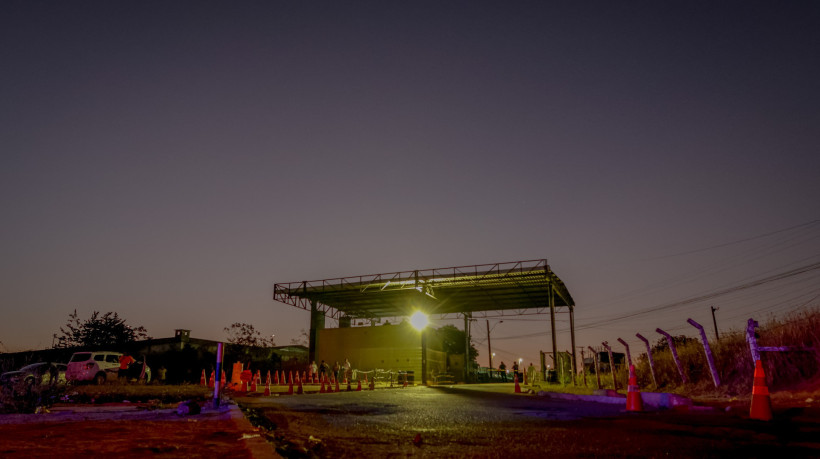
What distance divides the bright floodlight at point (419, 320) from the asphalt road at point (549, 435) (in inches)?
1184

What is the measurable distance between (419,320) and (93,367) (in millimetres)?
20816

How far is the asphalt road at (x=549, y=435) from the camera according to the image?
4.54m

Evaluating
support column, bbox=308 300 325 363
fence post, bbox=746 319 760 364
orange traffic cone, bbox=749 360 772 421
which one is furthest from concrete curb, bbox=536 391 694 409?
support column, bbox=308 300 325 363

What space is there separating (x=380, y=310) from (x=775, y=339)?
39.8 metres

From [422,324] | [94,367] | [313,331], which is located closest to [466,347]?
[422,324]

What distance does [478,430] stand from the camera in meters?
6.15

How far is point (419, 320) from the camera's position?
3862 cm

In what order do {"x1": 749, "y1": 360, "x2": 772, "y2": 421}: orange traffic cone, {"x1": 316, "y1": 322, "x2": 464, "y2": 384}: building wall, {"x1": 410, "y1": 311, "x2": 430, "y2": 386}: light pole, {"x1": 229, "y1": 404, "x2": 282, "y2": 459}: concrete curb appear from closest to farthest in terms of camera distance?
1. {"x1": 229, "y1": 404, "x2": 282, "y2": 459}: concrete curb
2. {"x1": 749, "y1": 360, "x2": 772, "y2": 421}: orange traffic cone
3. {"x1": 410, "y1": 311, "x2": 430, "y2": 386}: light pole
4. {"x1": 316, "y1": 322, "x2": 464, "y2": 384}: building wall

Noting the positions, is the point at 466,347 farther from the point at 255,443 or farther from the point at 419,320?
the point at 255,443

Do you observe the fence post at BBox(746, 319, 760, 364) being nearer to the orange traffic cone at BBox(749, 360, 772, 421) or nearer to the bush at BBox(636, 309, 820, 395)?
the bush at BBox(636, 309, 820, 395)

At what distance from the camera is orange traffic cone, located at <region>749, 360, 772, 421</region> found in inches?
274

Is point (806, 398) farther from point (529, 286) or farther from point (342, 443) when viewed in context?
point (529, 286)

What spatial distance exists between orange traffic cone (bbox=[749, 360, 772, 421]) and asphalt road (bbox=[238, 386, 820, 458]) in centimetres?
21

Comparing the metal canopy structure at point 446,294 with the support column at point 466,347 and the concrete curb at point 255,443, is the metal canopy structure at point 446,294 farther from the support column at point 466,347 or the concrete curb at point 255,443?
the concrete curb at point 255,443
